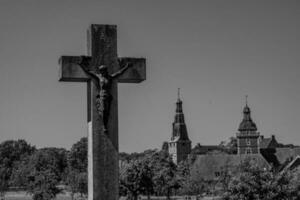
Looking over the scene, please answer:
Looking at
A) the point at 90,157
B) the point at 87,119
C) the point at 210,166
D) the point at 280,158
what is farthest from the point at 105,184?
the point at 280,158

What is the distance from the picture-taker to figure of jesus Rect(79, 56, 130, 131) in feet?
40.6

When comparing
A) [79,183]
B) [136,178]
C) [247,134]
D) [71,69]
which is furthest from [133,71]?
[247,134]

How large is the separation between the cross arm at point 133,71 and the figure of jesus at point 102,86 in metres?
0.22

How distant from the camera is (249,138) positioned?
17012 cm

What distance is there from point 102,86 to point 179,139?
172m

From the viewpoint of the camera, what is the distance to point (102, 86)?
Answer: 12414 mm

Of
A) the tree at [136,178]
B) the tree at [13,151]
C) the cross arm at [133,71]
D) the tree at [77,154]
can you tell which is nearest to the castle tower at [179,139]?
the tree at [13,151]

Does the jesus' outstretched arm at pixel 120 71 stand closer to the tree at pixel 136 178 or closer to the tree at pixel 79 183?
the tree at pixel 136 178

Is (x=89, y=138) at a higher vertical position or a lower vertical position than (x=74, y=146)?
lower

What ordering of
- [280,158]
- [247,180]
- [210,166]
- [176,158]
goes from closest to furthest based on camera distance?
[247,180]
[210,166]
[280,158]
[176,158]

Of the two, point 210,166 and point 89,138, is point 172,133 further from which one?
point 89,138

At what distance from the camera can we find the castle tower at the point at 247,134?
170 m

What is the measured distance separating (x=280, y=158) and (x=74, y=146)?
166ft

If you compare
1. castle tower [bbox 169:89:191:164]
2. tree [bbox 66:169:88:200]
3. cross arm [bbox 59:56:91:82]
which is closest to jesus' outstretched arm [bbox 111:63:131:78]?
cross arm [bbox 59:56:91:82]
